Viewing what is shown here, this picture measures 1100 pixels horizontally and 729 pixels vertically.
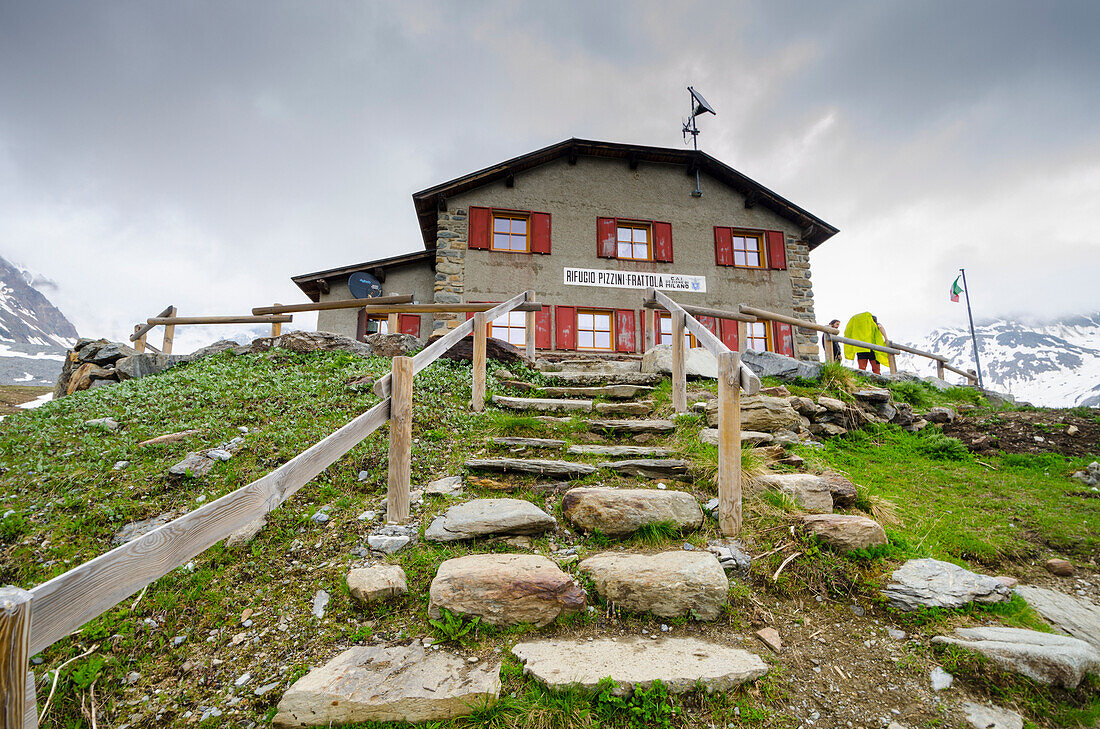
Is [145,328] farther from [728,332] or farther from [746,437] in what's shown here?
[728,332]

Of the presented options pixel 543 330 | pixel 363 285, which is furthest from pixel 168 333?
pixel 543 330

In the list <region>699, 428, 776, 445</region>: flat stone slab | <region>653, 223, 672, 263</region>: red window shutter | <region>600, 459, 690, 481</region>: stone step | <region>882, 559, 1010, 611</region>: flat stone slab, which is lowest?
<region>882, 559, 1010, 611</region>: flat stone slab

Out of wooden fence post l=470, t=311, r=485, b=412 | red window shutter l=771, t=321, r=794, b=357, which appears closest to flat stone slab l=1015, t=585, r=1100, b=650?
wooden fence post l=470, t=311, r=485, b=412

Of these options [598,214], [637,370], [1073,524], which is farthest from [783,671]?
[598,214]

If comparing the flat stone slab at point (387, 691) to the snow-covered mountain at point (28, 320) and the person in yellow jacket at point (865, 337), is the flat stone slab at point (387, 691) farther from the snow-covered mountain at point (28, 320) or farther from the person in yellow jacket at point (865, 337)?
the snow-covered mountain at point (28, 320)

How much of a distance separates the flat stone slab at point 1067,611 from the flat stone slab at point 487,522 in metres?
2.76

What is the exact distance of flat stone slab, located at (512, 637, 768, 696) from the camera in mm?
2076

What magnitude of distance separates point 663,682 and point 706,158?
13670 millimetres

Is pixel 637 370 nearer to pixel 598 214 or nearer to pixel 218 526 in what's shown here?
pixel 218 526

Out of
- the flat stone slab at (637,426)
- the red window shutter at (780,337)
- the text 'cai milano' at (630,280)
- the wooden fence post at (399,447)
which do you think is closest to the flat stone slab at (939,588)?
the flat stone slab at (637,426)

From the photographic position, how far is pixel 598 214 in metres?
12.9

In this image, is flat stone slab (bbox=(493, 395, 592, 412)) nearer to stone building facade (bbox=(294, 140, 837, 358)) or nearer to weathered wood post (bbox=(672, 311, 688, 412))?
weathered wood post (bbox=(672, 311, 688, 412))

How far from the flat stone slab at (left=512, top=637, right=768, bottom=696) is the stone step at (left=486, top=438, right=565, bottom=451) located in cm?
203

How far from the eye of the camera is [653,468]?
384 centimetres
